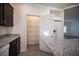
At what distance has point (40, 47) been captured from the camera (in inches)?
83.6

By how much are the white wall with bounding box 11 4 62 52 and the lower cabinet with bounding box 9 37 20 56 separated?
0.08 m

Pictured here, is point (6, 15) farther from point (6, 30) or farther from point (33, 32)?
point (33, 32)

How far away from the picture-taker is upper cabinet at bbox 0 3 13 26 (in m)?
2.12

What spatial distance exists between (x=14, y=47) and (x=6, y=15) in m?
0.74

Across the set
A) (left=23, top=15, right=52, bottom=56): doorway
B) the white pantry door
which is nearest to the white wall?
(left=23, top=15, right=52, bottom=56): doorway

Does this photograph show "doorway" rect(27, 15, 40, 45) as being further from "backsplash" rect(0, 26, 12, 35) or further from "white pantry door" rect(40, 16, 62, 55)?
"backsplash" rect(0, 26, 12, 35)

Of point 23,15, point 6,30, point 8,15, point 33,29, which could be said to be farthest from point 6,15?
point 33,29

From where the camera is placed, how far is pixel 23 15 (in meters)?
2.11

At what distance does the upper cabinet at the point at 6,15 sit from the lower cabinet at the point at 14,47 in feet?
1.21

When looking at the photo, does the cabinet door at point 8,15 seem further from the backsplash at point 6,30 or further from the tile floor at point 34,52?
the tile floor at point 34,52

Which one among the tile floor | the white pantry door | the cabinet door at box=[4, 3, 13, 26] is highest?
the cabinet door at box=[4, 3, 13, 26]

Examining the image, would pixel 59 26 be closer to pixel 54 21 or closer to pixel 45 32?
pixel 54 21

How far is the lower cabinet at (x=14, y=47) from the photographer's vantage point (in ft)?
6.29

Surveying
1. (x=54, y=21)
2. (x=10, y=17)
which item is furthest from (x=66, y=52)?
(x=10, y=17)
